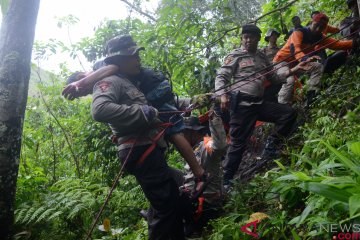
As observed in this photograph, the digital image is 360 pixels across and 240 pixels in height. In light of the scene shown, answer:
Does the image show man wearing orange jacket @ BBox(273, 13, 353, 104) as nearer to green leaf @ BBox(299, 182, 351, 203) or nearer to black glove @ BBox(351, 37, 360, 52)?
black glove @ BBox(351, 37, 360, 52)

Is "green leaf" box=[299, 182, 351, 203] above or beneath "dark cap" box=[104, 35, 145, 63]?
beneath

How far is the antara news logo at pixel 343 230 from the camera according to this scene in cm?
181

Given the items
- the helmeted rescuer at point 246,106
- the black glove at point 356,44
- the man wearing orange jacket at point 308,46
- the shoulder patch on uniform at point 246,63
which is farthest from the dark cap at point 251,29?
the black glove at point 356,44

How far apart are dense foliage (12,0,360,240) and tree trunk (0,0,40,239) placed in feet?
1.00

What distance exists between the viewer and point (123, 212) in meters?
4.80

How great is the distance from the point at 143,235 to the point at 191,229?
1.98ft

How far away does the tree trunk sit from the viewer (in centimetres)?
325

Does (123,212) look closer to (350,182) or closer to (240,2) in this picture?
(350,182)

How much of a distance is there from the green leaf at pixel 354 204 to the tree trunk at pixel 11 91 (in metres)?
3.19

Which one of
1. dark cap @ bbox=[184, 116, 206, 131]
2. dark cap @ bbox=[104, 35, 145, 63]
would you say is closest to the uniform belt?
dark cap @ bbox=[184, 116, 206, 131]

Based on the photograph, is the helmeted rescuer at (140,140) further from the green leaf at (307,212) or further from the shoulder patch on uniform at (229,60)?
the shoulder patch on uniform at (229,60)

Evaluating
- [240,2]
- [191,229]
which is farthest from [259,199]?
[240,2]

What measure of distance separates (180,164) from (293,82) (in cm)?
272

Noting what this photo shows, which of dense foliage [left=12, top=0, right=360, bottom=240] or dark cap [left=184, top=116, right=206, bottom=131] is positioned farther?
dark cap [left=184, top=116, right=206, bottom=131]
